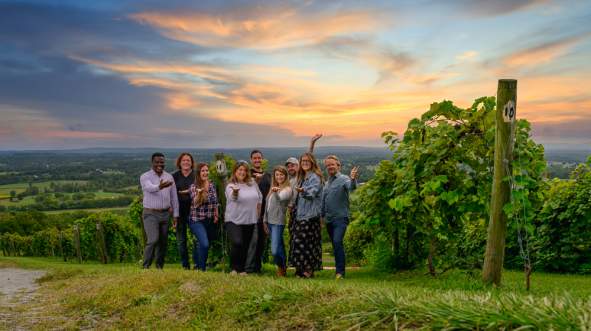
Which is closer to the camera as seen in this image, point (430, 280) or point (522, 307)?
point (522, 307)

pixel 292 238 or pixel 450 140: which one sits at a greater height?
pixel 450 140

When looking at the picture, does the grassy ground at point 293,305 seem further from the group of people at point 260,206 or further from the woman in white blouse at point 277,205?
the woman in white blouse at point 277,205

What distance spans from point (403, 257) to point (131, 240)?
115 ft

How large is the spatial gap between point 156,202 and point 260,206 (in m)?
2.43

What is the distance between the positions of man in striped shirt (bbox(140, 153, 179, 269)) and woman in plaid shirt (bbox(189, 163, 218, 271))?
569 millimetres

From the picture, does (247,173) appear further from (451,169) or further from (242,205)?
(451,169)

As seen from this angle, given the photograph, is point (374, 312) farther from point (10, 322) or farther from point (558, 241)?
point (558, 241)

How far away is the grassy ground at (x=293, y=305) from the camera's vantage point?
159 inches

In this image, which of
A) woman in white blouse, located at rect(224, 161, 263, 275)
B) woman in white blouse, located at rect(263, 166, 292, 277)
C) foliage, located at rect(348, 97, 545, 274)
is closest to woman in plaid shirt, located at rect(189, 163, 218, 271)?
woman in white blouse, located at rect(224, 161, 263, 275)

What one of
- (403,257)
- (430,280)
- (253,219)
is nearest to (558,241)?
(403,257)

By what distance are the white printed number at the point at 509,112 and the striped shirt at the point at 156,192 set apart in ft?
22.9

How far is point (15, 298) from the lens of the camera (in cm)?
930

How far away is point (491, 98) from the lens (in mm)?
7941

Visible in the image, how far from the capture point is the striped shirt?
10688mm
